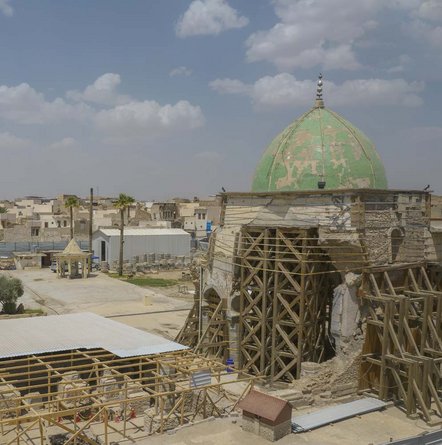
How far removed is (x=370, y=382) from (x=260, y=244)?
18.2 ft

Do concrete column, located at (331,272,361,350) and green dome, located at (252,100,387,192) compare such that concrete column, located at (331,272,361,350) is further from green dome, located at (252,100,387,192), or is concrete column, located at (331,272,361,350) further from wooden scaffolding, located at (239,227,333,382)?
green dome, located at (252,100,387,192)

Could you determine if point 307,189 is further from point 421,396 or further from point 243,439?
point 243,439

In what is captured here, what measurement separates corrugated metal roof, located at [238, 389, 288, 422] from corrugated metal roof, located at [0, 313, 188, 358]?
14.0 feet

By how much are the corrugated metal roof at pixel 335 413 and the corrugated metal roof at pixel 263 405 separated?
922 millimetres

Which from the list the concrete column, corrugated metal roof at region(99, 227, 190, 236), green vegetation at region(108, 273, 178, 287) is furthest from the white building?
the concrete column

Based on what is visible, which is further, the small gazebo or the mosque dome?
the small gazebo

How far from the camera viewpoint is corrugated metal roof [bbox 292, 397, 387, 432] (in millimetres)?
13461

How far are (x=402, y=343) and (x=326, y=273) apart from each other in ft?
11.4

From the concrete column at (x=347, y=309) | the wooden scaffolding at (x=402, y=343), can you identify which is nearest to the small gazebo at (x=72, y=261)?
the concrete column at (x=347, y=309)

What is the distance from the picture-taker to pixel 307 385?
15.5m

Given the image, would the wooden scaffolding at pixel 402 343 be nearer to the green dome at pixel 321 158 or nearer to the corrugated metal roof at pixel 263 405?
the green dome at pixel 321 158

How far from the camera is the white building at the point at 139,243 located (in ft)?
184

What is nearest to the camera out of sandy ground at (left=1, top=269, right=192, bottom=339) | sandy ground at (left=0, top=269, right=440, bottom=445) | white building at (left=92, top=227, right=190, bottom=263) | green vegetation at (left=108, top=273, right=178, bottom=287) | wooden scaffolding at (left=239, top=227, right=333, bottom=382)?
sandy ground at (left=0, top=269, right=440, bottom=445)

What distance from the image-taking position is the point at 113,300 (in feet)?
125
